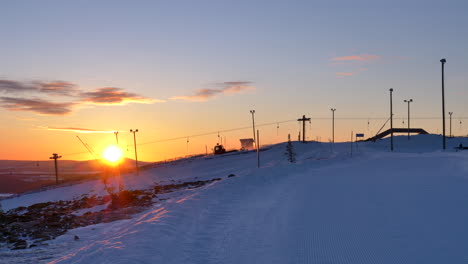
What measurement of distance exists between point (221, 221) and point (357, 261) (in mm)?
8455

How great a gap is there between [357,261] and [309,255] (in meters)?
1.38

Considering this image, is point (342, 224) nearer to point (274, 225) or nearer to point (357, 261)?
point (274, 225)

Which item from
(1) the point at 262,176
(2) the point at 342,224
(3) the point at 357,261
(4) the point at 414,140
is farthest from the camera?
(4) the point at 414,140

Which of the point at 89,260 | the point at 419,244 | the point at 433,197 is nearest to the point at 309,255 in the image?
the point at 419,244

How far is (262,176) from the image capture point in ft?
125

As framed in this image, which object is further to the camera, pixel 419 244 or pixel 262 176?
pixel 262 176

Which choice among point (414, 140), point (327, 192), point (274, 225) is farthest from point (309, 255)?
point (414, 140)

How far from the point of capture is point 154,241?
15.9 meters

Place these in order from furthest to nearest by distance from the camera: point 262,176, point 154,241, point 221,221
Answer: point 262,176 < point 221,221 < point 154,241

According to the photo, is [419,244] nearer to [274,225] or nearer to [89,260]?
[274,225]

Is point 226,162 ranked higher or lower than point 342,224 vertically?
lower

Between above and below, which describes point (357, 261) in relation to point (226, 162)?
above

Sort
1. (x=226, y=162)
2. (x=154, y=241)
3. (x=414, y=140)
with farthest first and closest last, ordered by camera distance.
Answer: (x=414, y=140) → (x=226, y=162) → (x=154, y=241)

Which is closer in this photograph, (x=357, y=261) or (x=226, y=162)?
(x=357, y=261)
